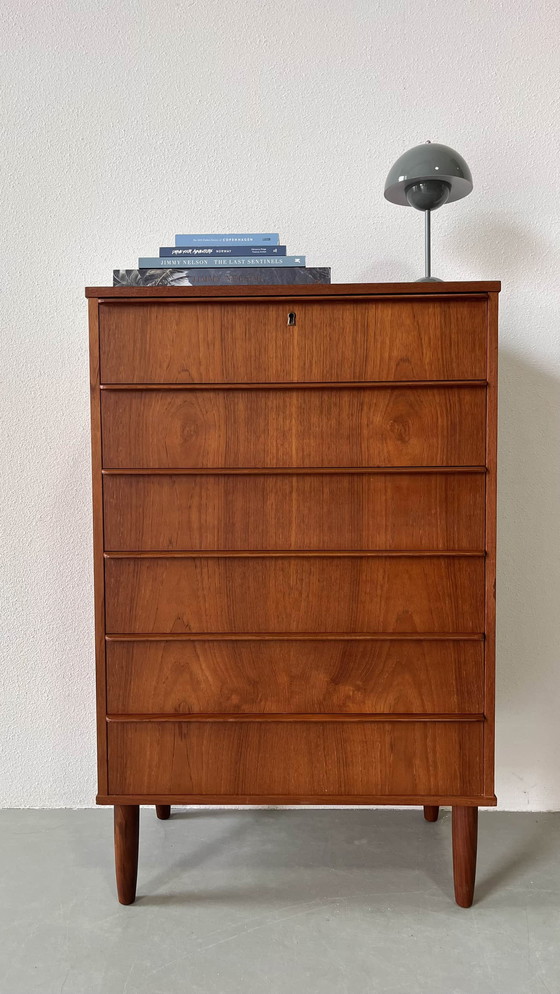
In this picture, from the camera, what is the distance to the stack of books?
4.11 feet

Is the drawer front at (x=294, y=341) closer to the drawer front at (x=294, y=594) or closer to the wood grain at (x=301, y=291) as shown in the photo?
the wood grain at (x=301, y=291)

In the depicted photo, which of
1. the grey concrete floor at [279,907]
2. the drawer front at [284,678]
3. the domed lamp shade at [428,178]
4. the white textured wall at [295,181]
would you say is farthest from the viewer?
the white textured wall at [295,181]

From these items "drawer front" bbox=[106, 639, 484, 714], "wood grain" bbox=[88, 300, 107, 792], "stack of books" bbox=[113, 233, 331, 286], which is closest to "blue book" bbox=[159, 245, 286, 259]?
"stack of books" bbox=[113, 233, 331, 286]

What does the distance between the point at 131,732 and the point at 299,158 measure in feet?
4.30

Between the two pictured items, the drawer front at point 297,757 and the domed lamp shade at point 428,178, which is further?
the domed lamp shade at point 428,178

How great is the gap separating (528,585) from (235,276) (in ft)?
3.31

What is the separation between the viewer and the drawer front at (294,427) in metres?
1.22

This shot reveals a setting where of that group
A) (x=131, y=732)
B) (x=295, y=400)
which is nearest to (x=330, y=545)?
(x=295, y=400)

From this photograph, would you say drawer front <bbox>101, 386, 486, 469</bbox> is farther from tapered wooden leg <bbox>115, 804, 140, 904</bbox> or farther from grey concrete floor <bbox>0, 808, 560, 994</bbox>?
grey concrete floor <bbox>0, 808, 560, 994</bbox>

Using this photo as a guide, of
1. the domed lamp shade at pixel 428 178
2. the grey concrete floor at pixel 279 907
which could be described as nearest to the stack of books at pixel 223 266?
the domed lamp shade at pixel 428 178

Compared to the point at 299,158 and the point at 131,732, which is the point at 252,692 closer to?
the point at 131,732

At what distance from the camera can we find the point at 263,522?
4.05 ft

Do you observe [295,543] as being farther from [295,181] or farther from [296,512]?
[295,181]

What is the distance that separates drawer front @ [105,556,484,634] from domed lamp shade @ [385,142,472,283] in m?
0.57
